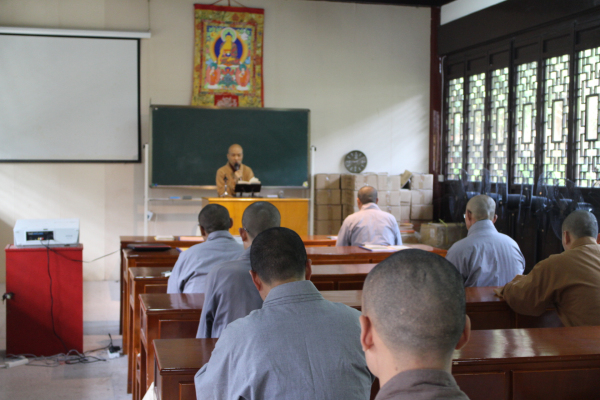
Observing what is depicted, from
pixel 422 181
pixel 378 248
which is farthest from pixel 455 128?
pixel 378 248

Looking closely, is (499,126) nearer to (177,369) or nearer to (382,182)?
(382,182)

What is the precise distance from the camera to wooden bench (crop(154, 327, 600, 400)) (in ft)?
6.23

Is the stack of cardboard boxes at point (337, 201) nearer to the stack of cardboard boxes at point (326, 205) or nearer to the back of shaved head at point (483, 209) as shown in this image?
the stack of cardboard boxes at point (326, 205)

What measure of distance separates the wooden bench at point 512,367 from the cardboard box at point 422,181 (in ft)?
20.6

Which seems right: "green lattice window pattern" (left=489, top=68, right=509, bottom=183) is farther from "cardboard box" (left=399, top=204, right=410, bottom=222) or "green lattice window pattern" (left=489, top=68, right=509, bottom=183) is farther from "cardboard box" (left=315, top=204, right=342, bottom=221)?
"cardboard box" (left=315, top=204, right=342, bottom=221)

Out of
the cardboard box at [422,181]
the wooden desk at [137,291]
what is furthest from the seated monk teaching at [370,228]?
the cardboard box at [422,181]

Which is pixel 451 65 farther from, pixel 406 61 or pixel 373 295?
pixel 373 295

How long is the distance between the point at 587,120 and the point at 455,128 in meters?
2.54

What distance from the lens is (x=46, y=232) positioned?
4.38m

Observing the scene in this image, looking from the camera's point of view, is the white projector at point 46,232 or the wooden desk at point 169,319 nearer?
the wooden desk at point 169,319

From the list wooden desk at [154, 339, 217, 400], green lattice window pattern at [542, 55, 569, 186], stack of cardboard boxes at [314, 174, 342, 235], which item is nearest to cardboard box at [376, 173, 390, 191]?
stack of cardboard boxes at [314, 174, 342, 235]

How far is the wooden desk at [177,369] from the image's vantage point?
180 centimetres

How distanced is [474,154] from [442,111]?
1.07 meters

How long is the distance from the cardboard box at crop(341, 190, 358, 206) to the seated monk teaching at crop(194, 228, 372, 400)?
6.17m
